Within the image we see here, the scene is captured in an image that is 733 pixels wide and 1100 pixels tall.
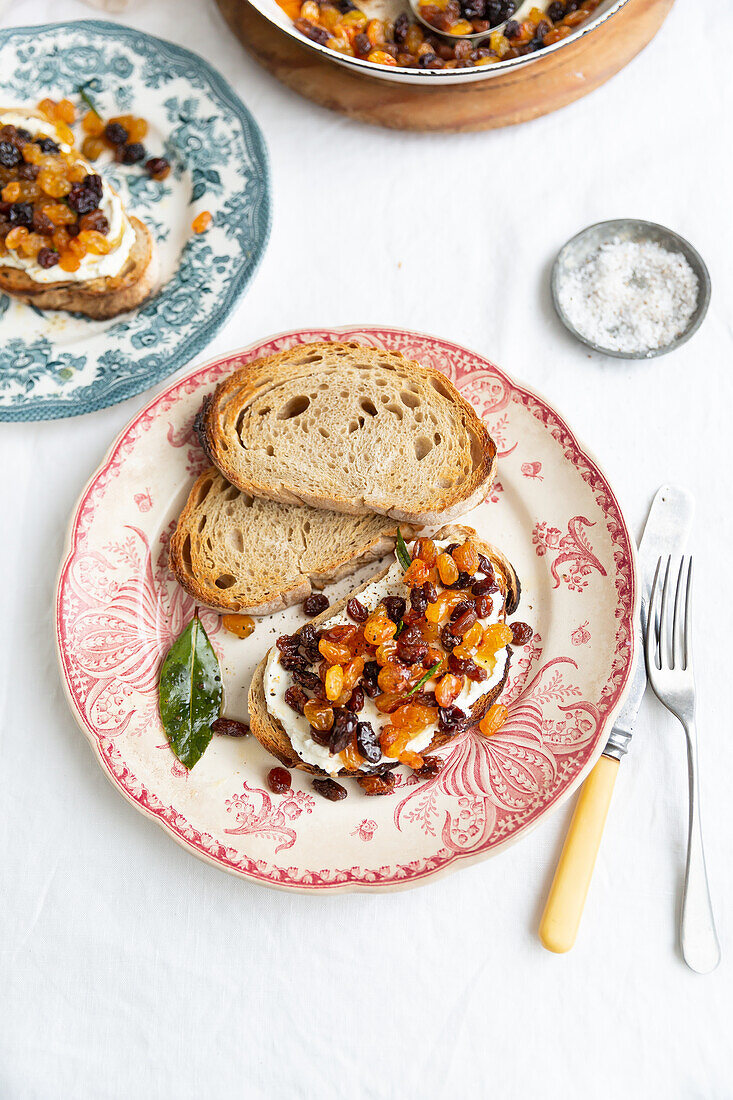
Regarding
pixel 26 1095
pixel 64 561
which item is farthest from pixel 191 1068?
pixel 64 561

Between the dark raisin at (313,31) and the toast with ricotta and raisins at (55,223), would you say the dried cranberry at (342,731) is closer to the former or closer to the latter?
the toast with ricotta and raisins at (55,223)

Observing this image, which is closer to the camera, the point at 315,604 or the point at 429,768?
the point at 429,768

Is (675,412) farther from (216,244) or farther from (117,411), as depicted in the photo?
(117,411)

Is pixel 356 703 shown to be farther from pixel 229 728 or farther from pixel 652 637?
pixel 652 637

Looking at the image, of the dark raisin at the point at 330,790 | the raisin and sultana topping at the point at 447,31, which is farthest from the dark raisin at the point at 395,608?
the raisin and sultana topping at the point at 447,31

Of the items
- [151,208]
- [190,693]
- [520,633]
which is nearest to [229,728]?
[190,693]

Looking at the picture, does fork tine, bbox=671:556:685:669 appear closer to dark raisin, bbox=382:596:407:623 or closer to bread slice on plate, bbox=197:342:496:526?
bread slice on plate, bbox=197:342:496:526

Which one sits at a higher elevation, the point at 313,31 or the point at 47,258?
the point at 313,31

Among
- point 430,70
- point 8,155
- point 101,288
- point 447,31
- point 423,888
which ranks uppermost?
Result: point 447,31

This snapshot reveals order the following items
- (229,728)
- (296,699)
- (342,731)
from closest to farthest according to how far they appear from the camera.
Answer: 1. (342,731)
2. (296,699)
3. (229,728)
